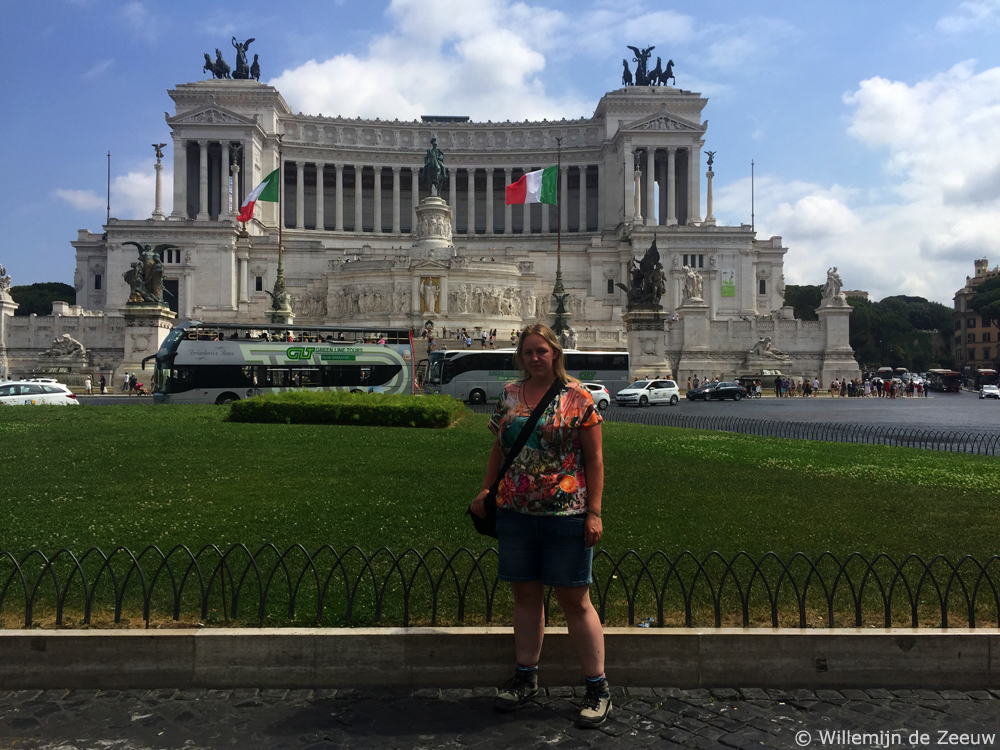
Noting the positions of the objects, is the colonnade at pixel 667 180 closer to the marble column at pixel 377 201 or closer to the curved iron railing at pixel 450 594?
the marble column at pixel 377 201

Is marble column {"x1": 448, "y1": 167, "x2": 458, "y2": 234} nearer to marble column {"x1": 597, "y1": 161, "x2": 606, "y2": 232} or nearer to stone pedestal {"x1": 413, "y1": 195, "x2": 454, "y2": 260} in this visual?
marble column {"x1": 597, "y1": 161, "x2": 606, "y2": 232}

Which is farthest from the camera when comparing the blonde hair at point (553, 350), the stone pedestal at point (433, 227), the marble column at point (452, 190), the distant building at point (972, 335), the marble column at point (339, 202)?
the distant building at point (972, 335)

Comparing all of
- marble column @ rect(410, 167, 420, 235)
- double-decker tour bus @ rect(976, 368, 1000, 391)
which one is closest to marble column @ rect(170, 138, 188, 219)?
marble column @ rect(410, 167, 420, 235)

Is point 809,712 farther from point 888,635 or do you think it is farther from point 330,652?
point 330,652

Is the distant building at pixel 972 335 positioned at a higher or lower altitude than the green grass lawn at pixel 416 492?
higher

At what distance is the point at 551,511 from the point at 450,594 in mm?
2211

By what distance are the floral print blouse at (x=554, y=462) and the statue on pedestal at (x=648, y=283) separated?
45.7 m

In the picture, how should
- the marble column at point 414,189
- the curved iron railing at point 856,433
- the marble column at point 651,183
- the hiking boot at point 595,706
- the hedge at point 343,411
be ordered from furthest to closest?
the marble column at point 414,189 → the marble column at point 651,183 → the hedge at point 343,411 → the curved iron railing at point 856,433 → the hiking boot at point 595,706

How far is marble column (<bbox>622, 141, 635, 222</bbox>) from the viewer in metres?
93.8

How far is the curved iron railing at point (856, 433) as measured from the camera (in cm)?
2092

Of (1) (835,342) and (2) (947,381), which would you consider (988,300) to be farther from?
(1) (835,342)

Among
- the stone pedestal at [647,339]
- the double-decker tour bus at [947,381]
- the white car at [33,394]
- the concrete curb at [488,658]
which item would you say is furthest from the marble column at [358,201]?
the concrete curb at [488,658]

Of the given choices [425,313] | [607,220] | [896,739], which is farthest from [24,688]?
[607,220]

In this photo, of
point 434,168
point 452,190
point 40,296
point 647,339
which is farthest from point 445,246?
point 40,296
